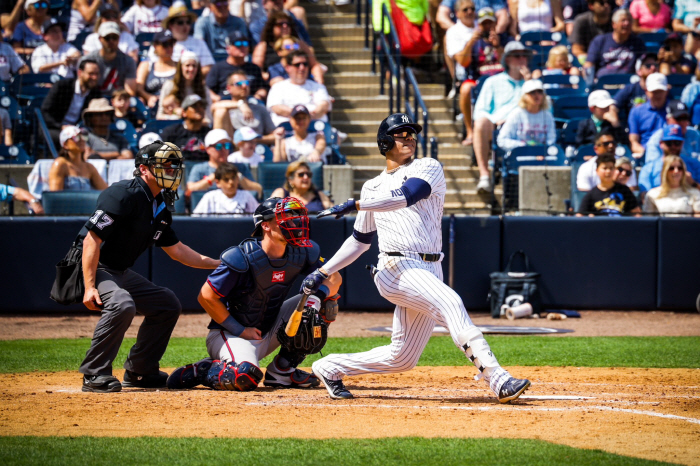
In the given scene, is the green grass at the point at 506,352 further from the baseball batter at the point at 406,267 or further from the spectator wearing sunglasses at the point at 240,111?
the spectator wearing sunglasses at the point at 240,111

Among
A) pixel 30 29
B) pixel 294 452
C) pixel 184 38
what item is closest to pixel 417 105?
pixel 184 38

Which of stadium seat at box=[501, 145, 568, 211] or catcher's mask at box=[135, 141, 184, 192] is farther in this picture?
stadium seat at box=[501, 145, 568, 211]

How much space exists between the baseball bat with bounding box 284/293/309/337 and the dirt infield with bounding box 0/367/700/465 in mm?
438

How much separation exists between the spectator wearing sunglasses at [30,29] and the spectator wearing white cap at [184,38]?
184 cm

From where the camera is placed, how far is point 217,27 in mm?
13328

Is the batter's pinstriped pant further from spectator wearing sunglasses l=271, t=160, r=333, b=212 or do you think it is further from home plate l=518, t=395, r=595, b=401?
spectator wearing sunglasses l=271, t=160, r=333, b=212

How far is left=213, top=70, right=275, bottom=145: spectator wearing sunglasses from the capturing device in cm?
1160

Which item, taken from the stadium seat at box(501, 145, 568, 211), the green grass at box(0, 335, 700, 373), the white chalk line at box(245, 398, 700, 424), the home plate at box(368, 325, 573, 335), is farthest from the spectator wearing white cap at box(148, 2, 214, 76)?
the white chalk line at box(245, 398, 700, 424)

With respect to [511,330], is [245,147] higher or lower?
higher

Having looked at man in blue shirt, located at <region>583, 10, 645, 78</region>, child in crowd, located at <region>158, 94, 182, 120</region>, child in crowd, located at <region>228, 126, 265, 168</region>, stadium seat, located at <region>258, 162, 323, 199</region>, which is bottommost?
stadium seat, located at <region>258, 162, 323, 199</region>

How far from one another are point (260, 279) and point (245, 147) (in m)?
5.53

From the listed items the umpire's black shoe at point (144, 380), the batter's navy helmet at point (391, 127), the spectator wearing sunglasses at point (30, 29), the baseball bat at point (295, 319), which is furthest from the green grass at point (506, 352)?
the spectator wearing sunglasses at point (30, 29)

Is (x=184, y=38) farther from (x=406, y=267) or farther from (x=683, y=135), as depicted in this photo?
(x=406, y=267)

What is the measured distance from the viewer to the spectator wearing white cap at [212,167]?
34.6 ft
